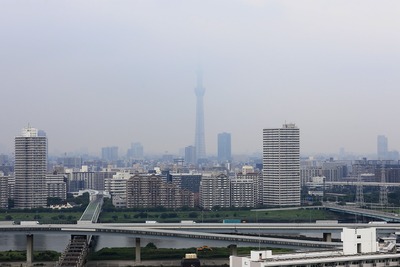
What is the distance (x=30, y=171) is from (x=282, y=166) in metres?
7.75

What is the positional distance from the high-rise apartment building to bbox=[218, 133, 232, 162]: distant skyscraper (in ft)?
110

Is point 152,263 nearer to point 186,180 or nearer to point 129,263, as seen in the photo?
point 129,263

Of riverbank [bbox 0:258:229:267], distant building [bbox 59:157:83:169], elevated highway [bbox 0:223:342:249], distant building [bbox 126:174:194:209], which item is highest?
distant building [bbox 59:157:83:169]

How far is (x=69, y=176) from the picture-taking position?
1503 inches

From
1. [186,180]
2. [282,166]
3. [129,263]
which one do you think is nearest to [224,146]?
[186,180]

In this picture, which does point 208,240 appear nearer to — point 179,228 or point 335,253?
point 179,228

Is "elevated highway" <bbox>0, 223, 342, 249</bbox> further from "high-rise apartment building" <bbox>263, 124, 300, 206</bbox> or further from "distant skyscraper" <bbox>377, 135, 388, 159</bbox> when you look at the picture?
"distant skyscraper" <bbox>377, 135, 388, 159</bbox>

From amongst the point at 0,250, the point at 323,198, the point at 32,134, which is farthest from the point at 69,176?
the point at 0,250

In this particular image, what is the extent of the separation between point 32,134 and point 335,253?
22505 millimetres

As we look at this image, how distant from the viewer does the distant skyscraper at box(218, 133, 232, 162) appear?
6231cm

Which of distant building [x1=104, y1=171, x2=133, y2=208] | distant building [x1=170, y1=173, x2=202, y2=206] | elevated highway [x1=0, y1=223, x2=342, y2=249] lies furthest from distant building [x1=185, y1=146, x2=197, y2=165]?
elevated highway [x1=0, y1=223, x2=342, y2=249]

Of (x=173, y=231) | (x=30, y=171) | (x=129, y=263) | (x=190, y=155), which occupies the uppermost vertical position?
(x=190, y=155)

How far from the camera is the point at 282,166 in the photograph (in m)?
27.8

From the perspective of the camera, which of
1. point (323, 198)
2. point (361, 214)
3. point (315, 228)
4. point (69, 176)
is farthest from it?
point (69, 176)
